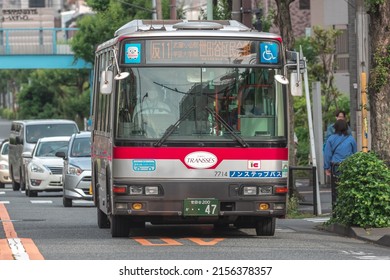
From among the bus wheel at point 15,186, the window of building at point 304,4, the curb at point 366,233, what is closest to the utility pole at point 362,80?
the curb at point 366,233

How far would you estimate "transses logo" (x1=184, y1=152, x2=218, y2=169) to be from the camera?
693 inches

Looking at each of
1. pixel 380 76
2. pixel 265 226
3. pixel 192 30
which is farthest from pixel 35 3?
pixel 192 30

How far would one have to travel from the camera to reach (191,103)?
1770cm

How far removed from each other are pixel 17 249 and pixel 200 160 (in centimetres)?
282

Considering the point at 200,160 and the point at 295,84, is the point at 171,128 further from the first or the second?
the point at 295,84

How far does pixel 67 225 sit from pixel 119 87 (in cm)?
477

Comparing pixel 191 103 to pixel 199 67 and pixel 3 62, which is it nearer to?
pixel 199 67

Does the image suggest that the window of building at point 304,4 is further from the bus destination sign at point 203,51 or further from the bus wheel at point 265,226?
the bus destination sign at point 203,51

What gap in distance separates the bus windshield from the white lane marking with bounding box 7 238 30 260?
6.37 ft

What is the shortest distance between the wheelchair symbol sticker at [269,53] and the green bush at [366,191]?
2.23 meters

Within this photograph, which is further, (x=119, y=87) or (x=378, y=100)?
(x=378, y=100)

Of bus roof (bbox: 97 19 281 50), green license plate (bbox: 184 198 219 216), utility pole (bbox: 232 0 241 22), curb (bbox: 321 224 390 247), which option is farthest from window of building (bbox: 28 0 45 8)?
green license plate (bbox: 184 198 219 216)

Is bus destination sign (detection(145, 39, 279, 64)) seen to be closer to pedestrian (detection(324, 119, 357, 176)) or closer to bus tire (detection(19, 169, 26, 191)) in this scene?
pedestrian (detection(324, 119, 357, 176))
